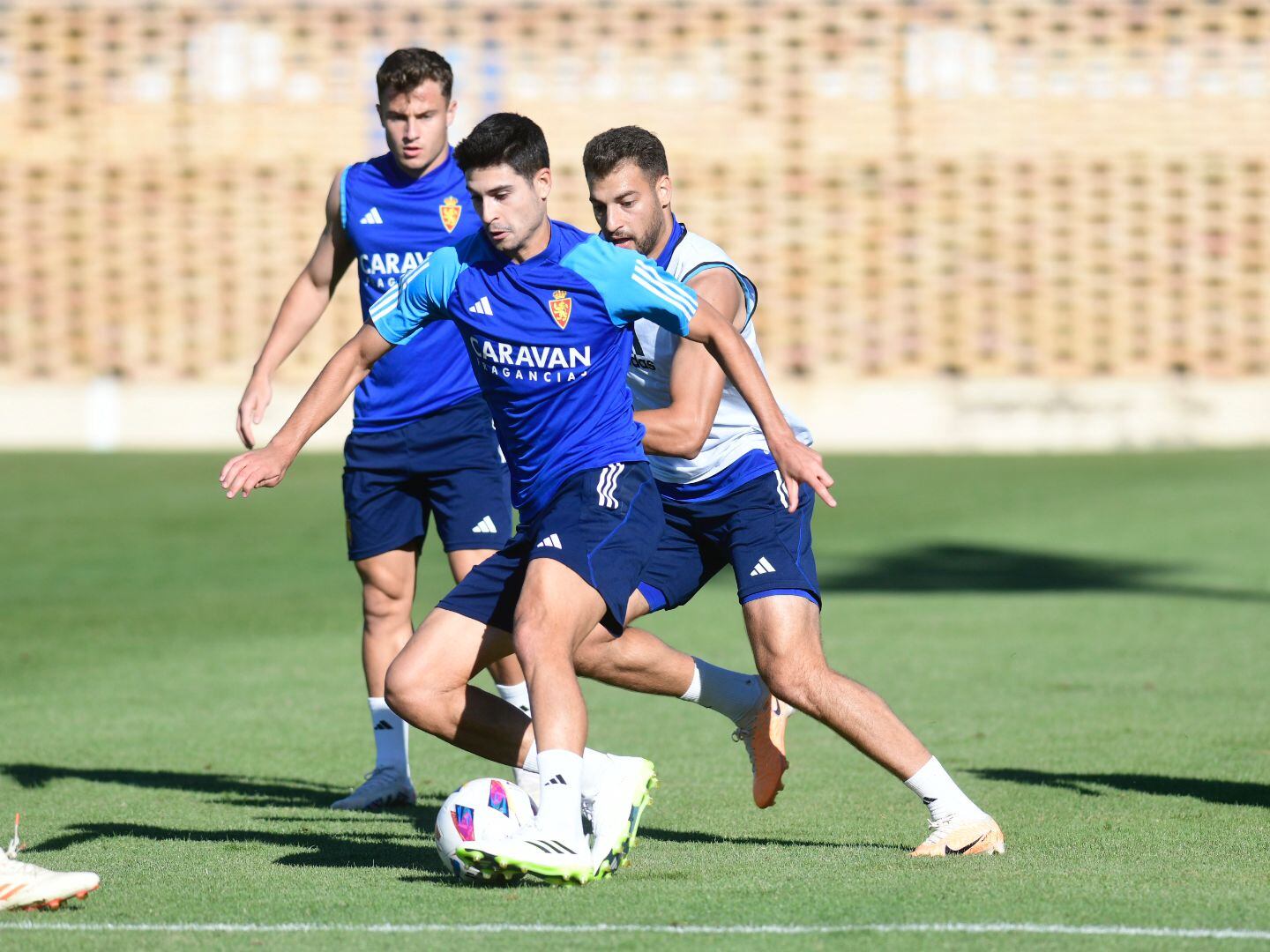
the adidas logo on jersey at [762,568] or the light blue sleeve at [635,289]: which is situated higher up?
the light blue sleeve at [635,289]

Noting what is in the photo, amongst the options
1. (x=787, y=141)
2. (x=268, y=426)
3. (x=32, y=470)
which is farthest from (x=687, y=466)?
(x=787, y=141)

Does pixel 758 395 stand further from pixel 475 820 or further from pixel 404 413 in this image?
pixel 404 413

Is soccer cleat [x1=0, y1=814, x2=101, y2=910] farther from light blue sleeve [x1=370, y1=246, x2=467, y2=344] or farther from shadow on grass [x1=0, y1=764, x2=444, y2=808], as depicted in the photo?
shadow on grass [x1=0, y1=764, x2=444, y2=808]

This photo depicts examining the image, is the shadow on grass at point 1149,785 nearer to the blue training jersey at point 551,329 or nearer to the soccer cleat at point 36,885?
the blue training jersey at point 551,329

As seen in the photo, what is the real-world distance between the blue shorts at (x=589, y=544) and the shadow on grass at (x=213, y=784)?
165cm

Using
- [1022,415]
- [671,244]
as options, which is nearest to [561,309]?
[671,244]

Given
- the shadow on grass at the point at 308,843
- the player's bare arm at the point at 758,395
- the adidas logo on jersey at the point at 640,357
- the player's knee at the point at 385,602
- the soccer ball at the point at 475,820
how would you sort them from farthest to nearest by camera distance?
the player's knee at the point at 385,602
the adidas logo on jersey at the point at 640,357
the shadow on grass at the point at 308,843
the player's bare arm at the point at 758,395
the soccer ball at the point at 475,820

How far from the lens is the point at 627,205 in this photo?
624 cm

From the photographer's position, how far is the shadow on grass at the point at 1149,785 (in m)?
6.98

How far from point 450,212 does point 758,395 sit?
210 cm

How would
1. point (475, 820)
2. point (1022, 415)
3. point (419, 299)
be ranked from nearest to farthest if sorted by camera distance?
1. point (475, 820)
2. point (419, 299)
3. point (1022, 415)

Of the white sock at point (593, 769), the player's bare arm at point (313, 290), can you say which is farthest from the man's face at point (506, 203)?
the player's bare arm at point (313, 290)

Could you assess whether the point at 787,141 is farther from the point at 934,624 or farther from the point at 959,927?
the point at 959,927

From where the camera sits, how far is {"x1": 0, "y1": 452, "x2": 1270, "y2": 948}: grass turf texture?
5316 mm
